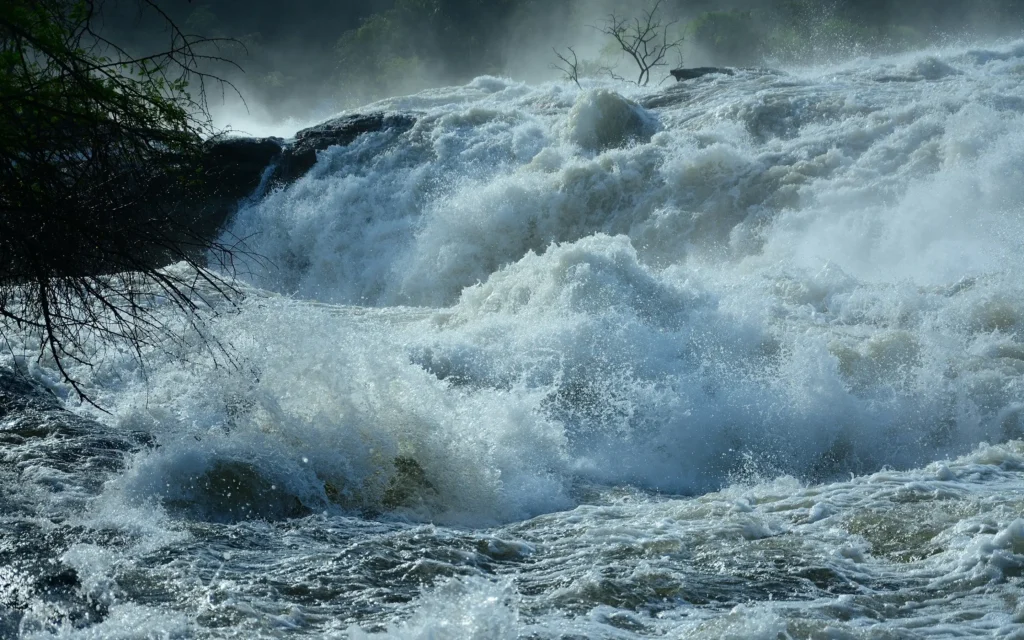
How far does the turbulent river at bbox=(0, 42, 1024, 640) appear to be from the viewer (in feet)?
13.6

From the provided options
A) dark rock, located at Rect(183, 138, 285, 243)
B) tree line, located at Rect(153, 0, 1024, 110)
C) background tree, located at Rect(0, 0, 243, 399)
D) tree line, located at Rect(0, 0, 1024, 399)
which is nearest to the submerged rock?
tree line, located at Rect(0, 0, 1024, 399)

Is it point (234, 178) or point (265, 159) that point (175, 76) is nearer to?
point (265, 159)

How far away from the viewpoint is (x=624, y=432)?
23.2ft

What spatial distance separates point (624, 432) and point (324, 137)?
12.6 m

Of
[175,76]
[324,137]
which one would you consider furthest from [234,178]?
[175,76]

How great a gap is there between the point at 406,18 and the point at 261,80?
7.64m

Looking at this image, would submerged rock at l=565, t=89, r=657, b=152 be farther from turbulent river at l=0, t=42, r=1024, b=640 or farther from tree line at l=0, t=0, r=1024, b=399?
tree line at l=0, t=0, r=1024, b=399

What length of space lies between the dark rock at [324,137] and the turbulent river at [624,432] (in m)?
4.85

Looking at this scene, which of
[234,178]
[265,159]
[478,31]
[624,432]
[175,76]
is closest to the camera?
[624,432]

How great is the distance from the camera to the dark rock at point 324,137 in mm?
17656

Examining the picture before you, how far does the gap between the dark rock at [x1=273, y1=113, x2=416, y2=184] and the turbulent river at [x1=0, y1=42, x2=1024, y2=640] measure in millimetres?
4853

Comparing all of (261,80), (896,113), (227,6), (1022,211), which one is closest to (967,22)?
(896,113)

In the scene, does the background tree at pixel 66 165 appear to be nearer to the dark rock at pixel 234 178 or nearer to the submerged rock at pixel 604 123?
the submerged rock at pixel 604 123

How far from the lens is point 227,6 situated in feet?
155
